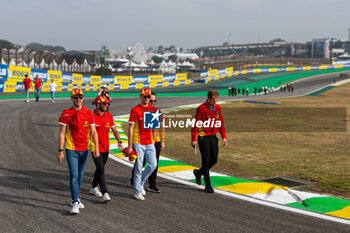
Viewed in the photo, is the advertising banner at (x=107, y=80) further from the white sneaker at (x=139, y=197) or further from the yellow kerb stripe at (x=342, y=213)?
the yellow kerb stripe at (x=342, y=213)

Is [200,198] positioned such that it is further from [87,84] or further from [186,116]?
[87,84]

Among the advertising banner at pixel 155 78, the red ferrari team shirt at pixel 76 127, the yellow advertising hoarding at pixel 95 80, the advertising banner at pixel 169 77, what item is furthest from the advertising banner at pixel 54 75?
the red ferrari team shirt at pixel 76 127

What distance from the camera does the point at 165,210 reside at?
6.42 metres

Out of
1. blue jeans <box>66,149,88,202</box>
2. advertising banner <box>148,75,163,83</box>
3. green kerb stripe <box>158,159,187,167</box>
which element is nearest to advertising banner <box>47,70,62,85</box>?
advertising banner <box>148,75,163,83</box>

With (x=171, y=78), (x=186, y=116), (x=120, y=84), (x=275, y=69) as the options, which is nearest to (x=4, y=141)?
(x=186, y=116)

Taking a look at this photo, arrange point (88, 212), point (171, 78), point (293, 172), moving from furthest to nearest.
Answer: point (171, 78)
point (293, 172)
point (88, 212)

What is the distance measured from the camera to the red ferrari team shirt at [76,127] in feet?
20.6

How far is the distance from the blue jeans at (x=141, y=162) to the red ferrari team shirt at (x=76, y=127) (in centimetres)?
108

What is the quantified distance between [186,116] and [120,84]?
79.5 feet

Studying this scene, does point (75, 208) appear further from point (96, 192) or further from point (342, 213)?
point (342, 213)

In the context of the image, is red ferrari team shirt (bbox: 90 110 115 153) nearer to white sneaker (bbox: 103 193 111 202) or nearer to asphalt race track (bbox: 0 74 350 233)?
white sneaker (bbox: 103 193 111 202)

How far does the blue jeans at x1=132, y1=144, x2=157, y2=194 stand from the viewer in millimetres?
7031

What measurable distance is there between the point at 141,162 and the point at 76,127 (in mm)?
1419

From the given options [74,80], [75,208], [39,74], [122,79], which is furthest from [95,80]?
[75,208]
